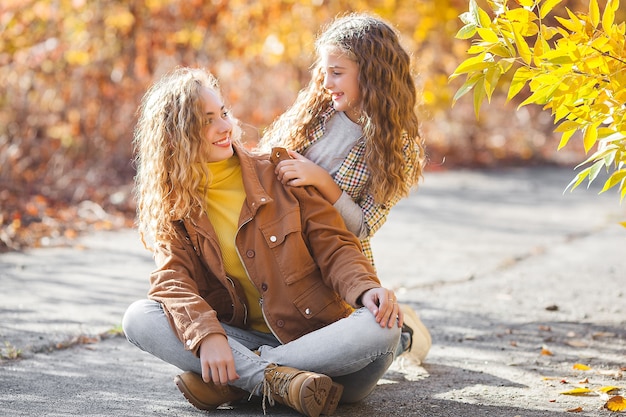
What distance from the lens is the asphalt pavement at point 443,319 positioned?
3168 millimetres

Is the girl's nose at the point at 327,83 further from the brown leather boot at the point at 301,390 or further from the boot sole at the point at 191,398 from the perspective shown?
the boot sole at the point at 191,398

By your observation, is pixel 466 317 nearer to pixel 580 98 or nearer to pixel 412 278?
pixel 412 278

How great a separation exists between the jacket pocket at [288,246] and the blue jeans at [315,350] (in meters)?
0.23

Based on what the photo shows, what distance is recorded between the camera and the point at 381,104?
3393 millimetres

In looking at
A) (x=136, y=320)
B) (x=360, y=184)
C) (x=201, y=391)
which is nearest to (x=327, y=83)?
(x=360, y=184)

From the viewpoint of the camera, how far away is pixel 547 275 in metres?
5.53

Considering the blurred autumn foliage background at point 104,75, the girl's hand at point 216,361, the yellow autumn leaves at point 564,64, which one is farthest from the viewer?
the blurred autumn foliage background at point 104,75

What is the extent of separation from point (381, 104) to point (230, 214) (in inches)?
28.7

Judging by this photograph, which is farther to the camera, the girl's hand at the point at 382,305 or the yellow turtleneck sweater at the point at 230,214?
the yellow turtleneck sweater at the point at 230,214

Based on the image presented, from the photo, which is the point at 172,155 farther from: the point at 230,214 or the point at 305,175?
the point at 305,175

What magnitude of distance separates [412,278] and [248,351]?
2.64m

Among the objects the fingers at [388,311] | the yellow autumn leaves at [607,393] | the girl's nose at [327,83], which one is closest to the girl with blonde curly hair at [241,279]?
the fingers at [388,311]

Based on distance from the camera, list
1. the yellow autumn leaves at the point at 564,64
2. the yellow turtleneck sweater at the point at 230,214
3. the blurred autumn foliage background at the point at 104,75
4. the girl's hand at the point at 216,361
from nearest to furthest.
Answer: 1. the yellow autumn leaves at the point at 564,64
2. the girl's hand at the point at 216,361
3. the yellow turtleneck sweater at the point at 230,214
4. the blurred autumn foliage background at the point at 104,75

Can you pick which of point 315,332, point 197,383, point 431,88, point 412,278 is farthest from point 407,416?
point 431,88
